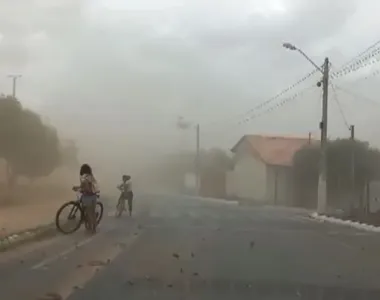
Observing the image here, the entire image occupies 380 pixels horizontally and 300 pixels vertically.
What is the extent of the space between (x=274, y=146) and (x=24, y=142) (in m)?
38.3

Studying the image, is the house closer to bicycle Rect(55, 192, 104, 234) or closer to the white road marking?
bicycle Rect(55, 192, 104, 234)

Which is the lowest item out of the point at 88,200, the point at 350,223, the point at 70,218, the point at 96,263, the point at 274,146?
the point at 350,223

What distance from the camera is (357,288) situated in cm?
1220

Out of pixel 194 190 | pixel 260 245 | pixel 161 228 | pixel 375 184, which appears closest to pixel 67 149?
pixel 194 190

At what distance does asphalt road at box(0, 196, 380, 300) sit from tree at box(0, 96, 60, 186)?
29.8 m

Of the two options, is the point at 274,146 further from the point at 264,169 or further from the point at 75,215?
the point at 75,215

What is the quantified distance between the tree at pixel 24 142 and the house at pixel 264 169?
73.7 ft

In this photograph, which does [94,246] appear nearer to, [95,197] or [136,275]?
[95,197]

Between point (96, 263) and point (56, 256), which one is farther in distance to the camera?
point (56, 256)

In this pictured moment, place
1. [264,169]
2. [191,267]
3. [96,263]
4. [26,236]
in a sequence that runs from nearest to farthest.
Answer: [191,267], [96,263], [26,236], [264,169]

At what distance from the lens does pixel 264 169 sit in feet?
260

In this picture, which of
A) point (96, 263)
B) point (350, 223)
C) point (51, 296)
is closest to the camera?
point (51, 296)

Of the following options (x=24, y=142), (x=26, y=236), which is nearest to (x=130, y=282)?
(x=26, y=236)

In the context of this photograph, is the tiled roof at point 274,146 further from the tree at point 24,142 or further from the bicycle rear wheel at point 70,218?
the bicycle rear wheel at point 70,218
